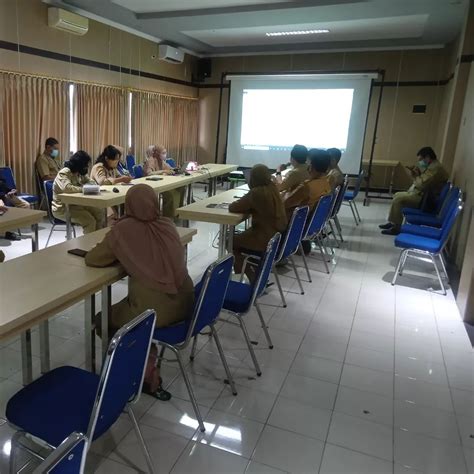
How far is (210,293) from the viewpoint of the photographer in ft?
6.33

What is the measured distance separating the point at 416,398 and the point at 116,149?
393 cm

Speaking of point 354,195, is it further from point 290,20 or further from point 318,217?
point 290,20

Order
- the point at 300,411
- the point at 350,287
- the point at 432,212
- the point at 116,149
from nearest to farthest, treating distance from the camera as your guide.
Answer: the point at 300,411, the point at 350,287, the point at 116,149, the point at 432,212

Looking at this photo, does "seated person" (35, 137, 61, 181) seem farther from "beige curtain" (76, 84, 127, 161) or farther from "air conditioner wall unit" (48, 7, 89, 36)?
"air conditioner wall unit" (48, 7, 89, 36)

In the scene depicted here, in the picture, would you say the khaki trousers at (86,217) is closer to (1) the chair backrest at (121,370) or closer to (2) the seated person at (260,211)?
(2) the seated person at (260,211)

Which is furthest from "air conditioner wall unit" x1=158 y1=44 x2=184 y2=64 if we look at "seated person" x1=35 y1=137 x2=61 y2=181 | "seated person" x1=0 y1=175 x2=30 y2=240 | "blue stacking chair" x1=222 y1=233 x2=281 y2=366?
"blue stacking chair" x1=222 y1=233 x2=281 y2=366

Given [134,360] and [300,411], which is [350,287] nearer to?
[300,411]

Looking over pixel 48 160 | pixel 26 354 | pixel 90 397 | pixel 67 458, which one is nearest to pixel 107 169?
pixel 48 160

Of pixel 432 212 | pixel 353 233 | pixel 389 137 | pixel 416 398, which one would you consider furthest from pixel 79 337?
pixel 389 137

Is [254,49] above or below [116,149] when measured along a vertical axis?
above

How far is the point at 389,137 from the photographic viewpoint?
8.95 m

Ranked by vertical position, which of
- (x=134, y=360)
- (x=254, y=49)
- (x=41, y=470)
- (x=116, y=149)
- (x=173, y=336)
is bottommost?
(x=173, y=336)

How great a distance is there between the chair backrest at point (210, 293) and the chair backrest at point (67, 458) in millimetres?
1021

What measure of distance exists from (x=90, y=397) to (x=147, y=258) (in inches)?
25.6
